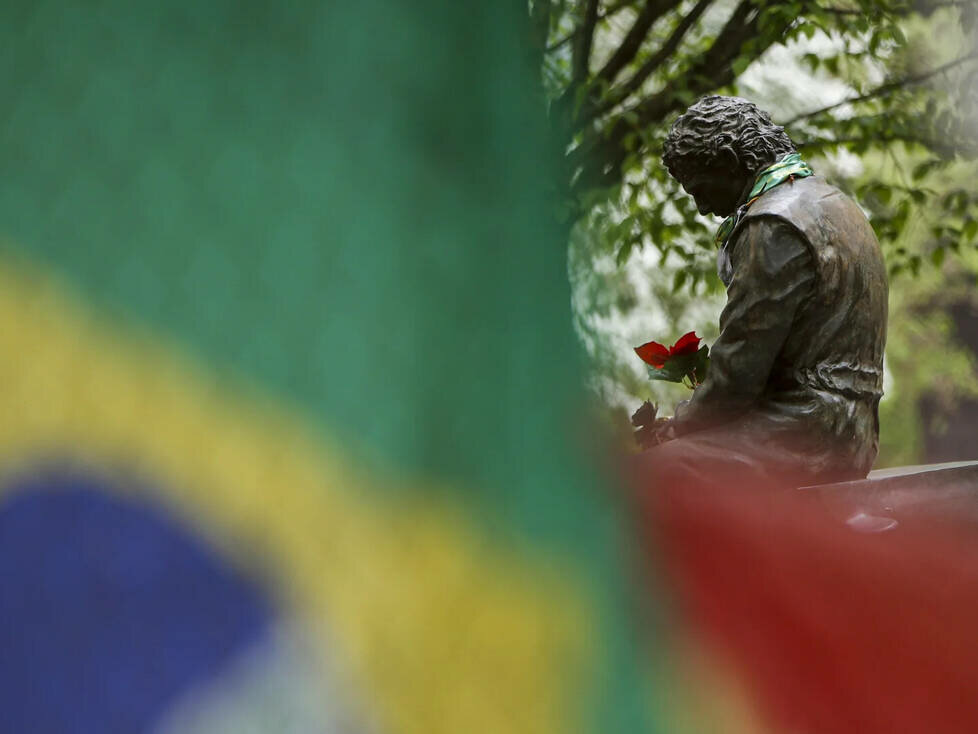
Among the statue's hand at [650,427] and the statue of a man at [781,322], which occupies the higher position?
the statue of a man at [781,322]

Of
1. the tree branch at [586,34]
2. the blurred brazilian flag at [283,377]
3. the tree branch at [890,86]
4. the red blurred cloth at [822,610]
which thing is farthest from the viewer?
the tree branch at [890,86]

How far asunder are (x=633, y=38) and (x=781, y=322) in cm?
276

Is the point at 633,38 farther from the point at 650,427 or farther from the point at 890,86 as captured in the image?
the point at 650,427

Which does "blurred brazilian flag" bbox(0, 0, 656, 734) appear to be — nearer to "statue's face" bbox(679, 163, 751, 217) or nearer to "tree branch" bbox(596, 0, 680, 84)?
"statue's face" bbox(679, 163, 751, 217)

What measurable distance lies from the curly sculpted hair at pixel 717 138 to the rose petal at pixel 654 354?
425 millimetres

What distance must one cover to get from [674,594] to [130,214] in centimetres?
71

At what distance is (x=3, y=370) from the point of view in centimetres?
88

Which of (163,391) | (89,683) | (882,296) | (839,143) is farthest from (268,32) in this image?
(839,143)

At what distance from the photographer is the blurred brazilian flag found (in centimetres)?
88

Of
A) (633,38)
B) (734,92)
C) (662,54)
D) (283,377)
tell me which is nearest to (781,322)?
(283,377)

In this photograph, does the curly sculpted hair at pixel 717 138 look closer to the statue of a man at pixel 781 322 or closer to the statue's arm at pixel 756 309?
the statue of a man at pixel 781 322

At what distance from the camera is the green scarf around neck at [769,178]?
2.59m

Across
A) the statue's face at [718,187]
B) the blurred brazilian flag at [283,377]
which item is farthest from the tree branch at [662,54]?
the blurred brazilian flag at [283,377]

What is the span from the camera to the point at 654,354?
8.50 ft
